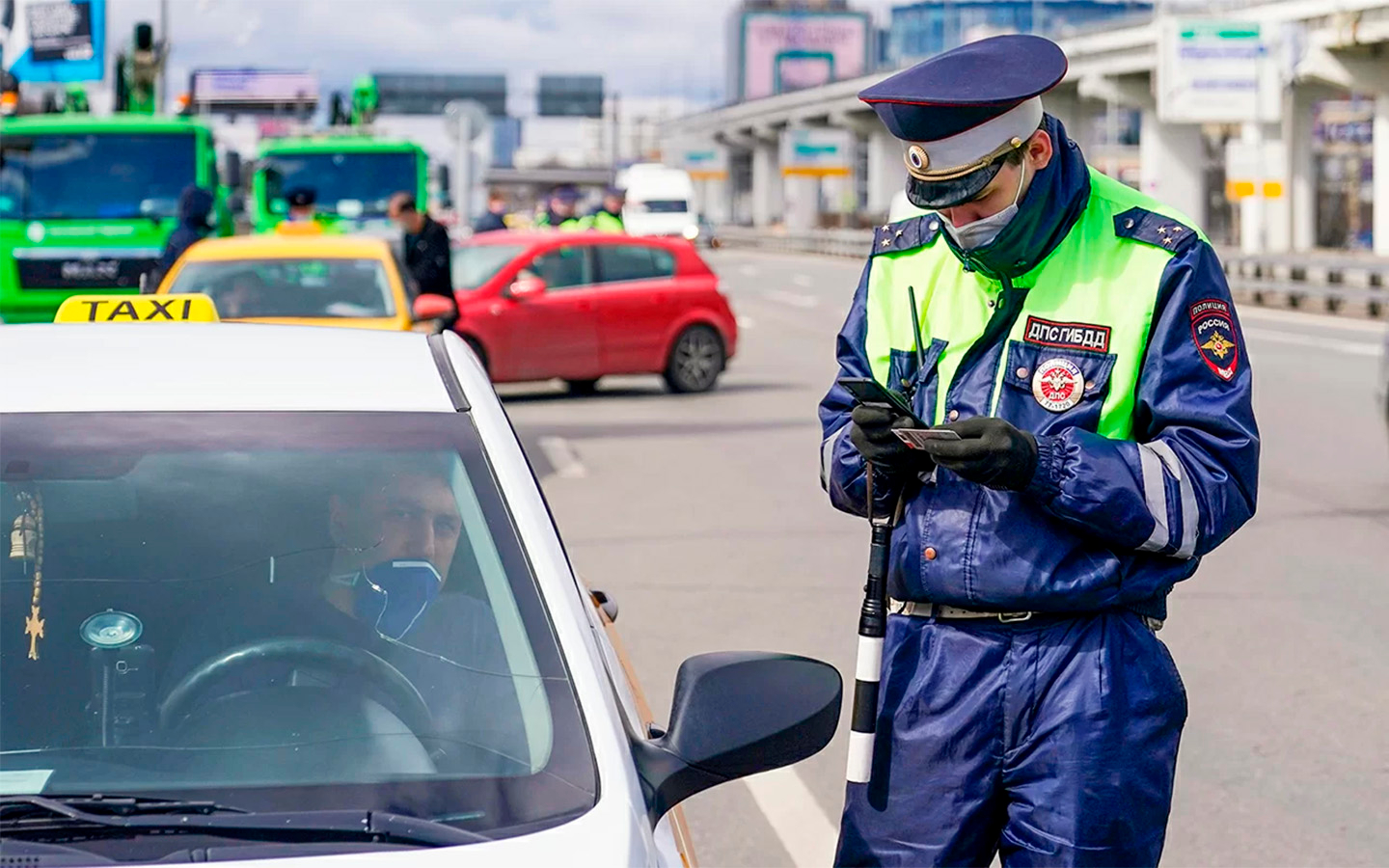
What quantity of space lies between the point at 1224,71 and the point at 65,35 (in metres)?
29.6

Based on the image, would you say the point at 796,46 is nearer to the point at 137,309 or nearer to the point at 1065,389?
the point at 137,309

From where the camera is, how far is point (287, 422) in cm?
317

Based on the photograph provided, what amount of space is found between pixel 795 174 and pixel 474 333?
271 ft

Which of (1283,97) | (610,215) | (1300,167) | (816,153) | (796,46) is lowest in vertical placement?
(610,215)

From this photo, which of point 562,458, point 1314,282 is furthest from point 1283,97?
point 562,458

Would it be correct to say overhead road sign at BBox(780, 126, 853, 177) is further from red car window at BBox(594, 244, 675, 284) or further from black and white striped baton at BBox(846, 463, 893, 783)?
black and white striped baton at BBox(846, 463, 893, 783)

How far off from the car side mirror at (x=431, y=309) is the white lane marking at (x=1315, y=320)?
53.5ft

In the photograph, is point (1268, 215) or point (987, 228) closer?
point (987, 228)

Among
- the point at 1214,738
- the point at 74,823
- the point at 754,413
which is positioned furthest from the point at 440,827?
the point at 754,413

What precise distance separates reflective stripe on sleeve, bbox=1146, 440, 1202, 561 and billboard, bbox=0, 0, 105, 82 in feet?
126

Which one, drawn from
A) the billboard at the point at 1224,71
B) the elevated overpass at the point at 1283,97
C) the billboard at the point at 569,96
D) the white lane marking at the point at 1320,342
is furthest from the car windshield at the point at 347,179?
the billboard at the point at 569,96

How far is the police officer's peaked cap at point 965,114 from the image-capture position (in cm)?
305

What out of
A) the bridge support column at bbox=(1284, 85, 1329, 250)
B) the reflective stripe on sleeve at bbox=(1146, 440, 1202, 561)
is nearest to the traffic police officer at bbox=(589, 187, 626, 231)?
the reflective stripe on sleeve at bbox=(1146, 440, 1202, 561)

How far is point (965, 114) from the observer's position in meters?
3.06
